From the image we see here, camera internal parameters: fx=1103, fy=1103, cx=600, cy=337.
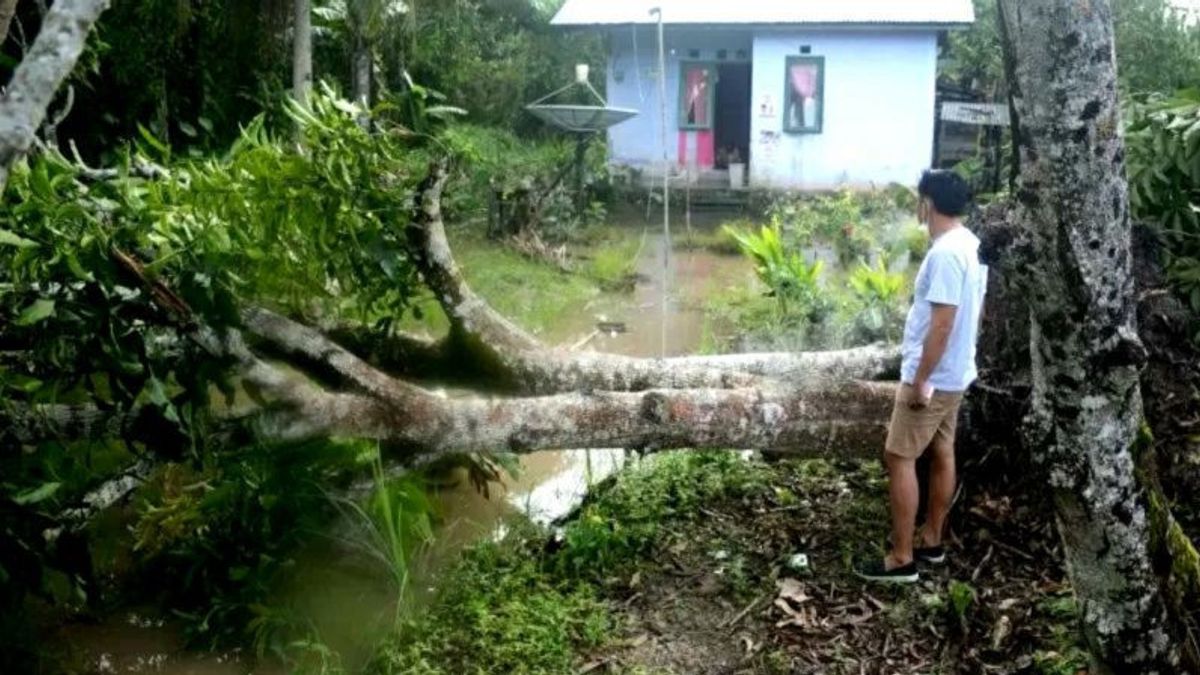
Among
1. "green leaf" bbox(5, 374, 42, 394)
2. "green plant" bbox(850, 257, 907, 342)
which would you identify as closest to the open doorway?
"green plant" bbox(850, 257, 907, 342)

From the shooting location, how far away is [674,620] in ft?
14.8

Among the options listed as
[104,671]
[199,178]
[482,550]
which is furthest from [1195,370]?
[104,671]

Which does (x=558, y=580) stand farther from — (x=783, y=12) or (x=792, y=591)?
(x=783, y=12)

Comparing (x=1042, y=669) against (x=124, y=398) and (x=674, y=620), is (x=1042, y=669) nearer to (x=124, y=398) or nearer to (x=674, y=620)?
(x=674, y=620)

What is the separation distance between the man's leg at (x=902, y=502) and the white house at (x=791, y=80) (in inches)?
539

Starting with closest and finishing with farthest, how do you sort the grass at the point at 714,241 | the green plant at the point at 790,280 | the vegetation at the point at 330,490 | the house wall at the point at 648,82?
the vegetation at the point at 330,490 < the green plant at the point at 790,280 < the grass at the point at 714,241 < the house wall at the point at 648,82

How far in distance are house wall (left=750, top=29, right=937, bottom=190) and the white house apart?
0.02 meters

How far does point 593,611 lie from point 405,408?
116 centimetres

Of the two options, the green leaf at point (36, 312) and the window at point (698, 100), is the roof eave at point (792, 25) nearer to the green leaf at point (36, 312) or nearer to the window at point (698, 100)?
the window at point (698, 100)

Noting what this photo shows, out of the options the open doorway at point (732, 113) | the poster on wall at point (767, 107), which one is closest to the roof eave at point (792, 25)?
the poster on wall at point (767, 107)

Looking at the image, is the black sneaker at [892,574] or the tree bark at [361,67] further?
the tree bark at [361,67]

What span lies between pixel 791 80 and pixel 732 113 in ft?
6.01

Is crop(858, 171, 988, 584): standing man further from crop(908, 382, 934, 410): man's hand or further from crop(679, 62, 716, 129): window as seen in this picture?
crop(679, 62, 716, 129): window

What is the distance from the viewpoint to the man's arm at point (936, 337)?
401 centimetres
